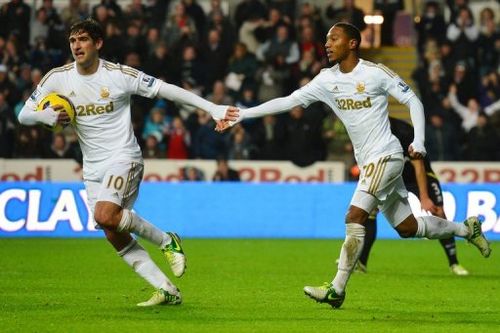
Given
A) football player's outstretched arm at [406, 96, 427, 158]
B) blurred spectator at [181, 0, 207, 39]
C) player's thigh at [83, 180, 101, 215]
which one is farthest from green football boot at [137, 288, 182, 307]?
blurred spectator at [181, 0, 207, 39]

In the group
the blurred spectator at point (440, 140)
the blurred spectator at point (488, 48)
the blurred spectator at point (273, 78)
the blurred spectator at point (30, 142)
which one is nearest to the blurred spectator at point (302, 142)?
the blurred spectator at point (273, 78)

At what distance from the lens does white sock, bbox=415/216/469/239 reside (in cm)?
1083

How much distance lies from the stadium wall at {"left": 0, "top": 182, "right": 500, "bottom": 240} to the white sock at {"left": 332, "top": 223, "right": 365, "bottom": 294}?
901cm

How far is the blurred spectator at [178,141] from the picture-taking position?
835 inches

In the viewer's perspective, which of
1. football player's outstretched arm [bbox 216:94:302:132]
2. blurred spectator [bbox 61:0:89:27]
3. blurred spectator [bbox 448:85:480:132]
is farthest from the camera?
blurred spectator [bbox 61:0:89:27]

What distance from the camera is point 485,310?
9.98 m

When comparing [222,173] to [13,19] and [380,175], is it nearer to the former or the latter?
[13,19]

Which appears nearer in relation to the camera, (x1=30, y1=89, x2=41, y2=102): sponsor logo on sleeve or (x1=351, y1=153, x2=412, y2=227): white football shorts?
(x1=30, y1=89, x2=41, y2=102): sponsor logo on sleeve

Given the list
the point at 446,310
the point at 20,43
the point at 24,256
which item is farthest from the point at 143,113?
the point at 446,310

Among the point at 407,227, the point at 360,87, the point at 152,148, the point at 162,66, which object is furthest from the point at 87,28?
the point at 162,66

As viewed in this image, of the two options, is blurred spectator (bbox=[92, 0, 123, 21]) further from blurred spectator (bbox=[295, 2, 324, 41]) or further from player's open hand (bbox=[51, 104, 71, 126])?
player's open hand (bbox=[51, 104, 71, 126])

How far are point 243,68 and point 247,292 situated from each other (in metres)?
11.5

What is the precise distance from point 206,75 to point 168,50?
2.90 feet

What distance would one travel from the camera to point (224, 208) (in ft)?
63.4
